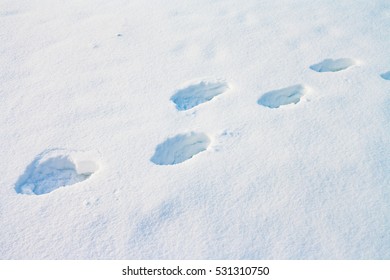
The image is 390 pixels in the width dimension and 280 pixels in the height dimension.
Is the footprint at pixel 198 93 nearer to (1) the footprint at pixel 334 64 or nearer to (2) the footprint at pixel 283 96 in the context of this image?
(2) the footprint at pixel 283 96

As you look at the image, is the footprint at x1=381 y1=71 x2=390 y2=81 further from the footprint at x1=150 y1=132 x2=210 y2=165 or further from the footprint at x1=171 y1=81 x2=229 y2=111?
the footprint at x1=150 y1=132 x2=210 y2=165

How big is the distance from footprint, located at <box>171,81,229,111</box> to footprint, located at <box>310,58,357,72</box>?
62 centimetres

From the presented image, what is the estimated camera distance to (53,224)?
159cm

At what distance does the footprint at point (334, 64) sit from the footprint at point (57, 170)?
4.87 feet

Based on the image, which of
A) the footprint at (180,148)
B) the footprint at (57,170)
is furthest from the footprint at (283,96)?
the footprint at (57,170)

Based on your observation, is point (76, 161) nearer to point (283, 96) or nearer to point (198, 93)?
point (198, 93)

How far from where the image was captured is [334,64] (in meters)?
2.54

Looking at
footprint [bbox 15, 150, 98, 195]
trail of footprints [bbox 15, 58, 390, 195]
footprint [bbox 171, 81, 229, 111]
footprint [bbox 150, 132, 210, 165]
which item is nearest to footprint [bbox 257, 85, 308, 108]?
trail of footprints [bbox 15, 58, 390, 195]

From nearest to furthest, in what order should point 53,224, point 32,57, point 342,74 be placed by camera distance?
point 53,224 < point 342,74 < point 32,57

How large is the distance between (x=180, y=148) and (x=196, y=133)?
0.36ft

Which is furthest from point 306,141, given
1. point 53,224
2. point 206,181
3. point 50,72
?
point 50,72
